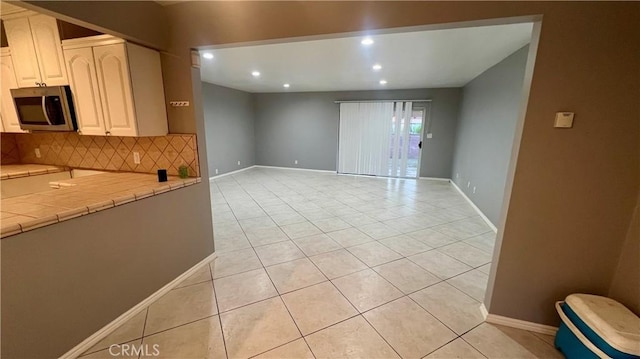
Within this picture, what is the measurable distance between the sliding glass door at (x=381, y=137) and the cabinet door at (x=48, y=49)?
18.9ft

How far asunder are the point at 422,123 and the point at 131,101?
6.31 meters

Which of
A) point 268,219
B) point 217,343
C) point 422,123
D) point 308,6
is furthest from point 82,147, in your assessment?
Result: point 422,123

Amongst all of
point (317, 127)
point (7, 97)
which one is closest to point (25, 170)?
point (7, 97)

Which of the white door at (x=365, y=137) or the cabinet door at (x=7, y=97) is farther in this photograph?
the white door at (x=365, y=137)

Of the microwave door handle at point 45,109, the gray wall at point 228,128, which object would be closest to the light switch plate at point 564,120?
the microwave door handle at point 45,109

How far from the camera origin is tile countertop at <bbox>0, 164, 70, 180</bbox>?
237 cm

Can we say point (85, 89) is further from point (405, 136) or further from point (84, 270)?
point (405, 136)

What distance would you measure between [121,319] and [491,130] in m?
4.95

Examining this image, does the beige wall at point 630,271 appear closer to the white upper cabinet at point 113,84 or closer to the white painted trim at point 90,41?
the white upper cabinet at point 113,84

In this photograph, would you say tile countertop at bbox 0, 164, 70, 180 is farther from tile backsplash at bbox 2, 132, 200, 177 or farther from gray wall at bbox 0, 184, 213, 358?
gray wall at bbox 0, 184, 213, 358

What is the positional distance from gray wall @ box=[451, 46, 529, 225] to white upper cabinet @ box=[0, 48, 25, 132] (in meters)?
4.85

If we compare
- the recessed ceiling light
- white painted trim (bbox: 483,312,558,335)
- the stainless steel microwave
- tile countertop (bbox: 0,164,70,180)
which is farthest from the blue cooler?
tile countertop (bbox: 0,164,70,180)

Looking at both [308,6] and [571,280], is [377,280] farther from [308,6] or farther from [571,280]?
[308,6]

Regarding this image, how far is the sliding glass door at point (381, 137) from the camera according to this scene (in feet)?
21.5
